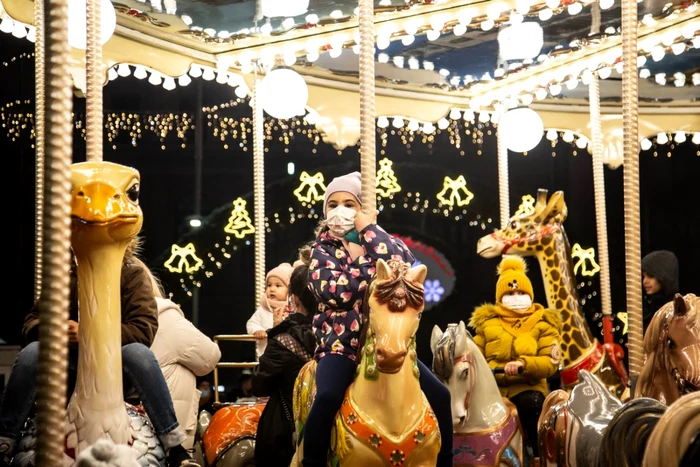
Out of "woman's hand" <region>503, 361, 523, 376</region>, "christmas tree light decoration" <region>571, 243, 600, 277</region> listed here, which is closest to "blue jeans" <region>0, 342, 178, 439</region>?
"woman's hand" <region>503, 361, 523, 376</region>

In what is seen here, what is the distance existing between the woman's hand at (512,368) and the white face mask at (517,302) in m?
0.49

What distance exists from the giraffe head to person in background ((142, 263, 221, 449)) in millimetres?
2871

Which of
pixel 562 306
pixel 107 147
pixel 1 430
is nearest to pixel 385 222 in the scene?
pixel 107 147

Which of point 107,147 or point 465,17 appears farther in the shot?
point 107,147

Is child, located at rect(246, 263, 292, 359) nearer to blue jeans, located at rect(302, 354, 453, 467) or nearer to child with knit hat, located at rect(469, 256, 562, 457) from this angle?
child with knit hat, located at rect(469, 256, 562, 457)

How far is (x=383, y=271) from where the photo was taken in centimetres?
361

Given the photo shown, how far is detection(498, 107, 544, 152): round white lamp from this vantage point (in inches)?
309

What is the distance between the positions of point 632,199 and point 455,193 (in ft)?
25.8

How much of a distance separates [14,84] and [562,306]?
6.91 meters

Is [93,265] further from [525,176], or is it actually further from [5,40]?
[525,176]

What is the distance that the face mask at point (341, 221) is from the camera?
4277mm

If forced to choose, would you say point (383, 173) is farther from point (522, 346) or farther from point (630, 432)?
point (630, 432)

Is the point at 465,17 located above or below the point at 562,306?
above

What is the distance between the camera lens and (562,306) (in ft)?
22.6
